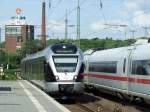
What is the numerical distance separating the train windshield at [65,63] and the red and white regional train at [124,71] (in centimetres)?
244

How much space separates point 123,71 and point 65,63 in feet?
11.4

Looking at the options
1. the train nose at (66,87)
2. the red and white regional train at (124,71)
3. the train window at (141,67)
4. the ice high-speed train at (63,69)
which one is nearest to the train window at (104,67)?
the red and white regional train at (124,71)

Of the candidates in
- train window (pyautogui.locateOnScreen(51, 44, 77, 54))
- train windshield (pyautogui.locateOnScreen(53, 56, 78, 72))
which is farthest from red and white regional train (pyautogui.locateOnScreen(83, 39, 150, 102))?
train window (pyautogui.locateOnScreen(51, 44, 77, 54))

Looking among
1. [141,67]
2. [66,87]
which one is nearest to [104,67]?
[66,87]

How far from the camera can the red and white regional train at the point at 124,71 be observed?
23.2m

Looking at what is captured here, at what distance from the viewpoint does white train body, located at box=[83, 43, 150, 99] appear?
23.2 meters

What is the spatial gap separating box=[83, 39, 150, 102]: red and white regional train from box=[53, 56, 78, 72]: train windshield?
2440mm

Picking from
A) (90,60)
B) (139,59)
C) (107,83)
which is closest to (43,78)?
(107,83)

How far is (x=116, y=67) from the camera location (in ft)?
98.8

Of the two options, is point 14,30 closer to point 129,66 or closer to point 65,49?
point 65,49

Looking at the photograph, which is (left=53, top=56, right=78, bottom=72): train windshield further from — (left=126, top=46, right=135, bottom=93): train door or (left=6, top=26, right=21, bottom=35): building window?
(left=6, top=26, right=21, bottom=35): building window

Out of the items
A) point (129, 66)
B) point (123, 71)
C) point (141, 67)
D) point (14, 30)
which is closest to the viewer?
point (141, 67)

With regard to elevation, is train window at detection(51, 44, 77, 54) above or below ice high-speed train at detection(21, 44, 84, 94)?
above

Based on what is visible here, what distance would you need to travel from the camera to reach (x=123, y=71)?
1097 inches
